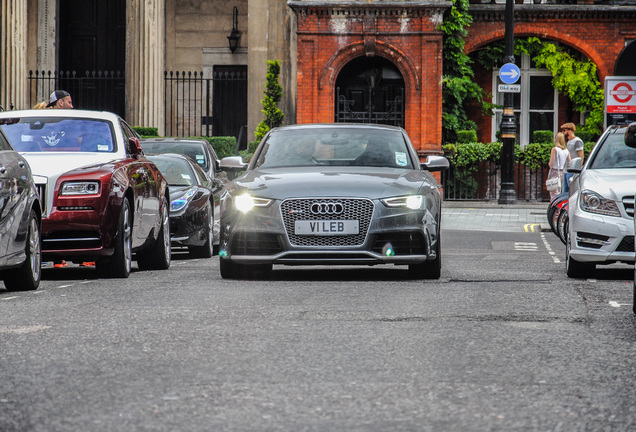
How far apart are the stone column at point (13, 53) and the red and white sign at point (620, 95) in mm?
16401

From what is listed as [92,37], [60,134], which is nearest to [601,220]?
[60,134]

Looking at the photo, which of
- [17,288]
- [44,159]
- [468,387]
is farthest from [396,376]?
[44,159]

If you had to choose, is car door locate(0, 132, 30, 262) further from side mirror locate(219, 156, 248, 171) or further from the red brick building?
the red brick building

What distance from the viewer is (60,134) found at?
486 inches

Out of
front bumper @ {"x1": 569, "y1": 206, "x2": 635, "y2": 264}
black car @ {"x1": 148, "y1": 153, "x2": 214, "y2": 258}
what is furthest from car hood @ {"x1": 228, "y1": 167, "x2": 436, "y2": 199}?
black car @ {"x1": 148, "y1": 153, "x2": 214, "y2": 258}

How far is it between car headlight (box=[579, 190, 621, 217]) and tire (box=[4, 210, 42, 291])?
5077 millimetres

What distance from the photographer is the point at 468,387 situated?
546 cm

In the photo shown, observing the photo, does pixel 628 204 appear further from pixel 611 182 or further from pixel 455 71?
pixel 455 71

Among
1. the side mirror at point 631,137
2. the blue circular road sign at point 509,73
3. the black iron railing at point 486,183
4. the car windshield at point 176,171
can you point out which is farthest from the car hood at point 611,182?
the black iron railing at point 486,183

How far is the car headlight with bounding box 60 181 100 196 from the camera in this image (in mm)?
11070

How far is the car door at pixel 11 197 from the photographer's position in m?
9.37

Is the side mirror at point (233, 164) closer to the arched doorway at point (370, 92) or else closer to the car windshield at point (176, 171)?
the car windshield at point (176, 171)

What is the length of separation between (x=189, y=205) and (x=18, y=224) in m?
5.86

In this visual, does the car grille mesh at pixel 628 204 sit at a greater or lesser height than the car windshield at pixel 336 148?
lesser
